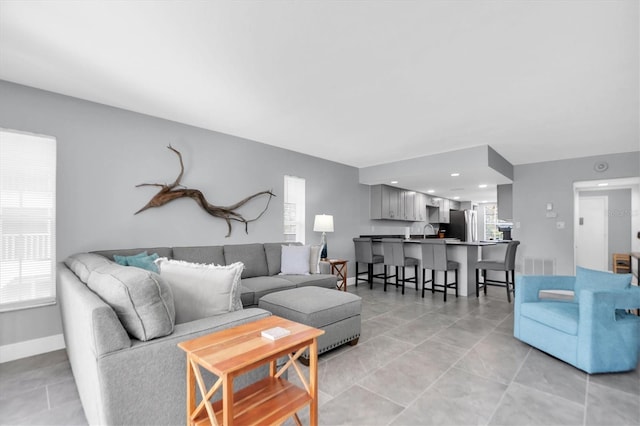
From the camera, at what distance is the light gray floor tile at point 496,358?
7.98 feet

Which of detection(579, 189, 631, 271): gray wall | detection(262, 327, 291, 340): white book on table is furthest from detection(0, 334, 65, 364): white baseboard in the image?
detection(579, 189, 631, 271): gray wall

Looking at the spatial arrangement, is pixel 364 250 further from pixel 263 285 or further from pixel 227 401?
pixel 227 401

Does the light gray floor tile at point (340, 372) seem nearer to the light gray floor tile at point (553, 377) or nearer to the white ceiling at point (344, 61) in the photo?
the light gray floor tile at point (553, 377)

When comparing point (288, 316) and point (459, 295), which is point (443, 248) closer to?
point (459, 295)

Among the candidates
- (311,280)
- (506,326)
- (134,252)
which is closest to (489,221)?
(506,326)

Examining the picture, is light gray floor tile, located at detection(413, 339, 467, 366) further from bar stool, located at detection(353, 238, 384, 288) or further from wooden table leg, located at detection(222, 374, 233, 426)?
bar stool, located at detection(353, 238, 384, 288)

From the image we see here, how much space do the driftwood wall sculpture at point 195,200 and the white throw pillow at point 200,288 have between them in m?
2.03

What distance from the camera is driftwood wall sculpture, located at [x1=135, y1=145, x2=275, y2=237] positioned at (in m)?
3.66

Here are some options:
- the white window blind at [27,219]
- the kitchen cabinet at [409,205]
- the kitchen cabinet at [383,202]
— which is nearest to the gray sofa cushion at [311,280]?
the white window blind at [27,219]

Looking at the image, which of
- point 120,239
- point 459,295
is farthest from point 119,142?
point 459,295

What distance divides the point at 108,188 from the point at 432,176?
5.12m

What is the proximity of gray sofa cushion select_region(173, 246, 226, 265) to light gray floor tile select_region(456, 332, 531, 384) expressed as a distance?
114 inches

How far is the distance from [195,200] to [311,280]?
186 cm

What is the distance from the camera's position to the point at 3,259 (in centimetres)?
279
